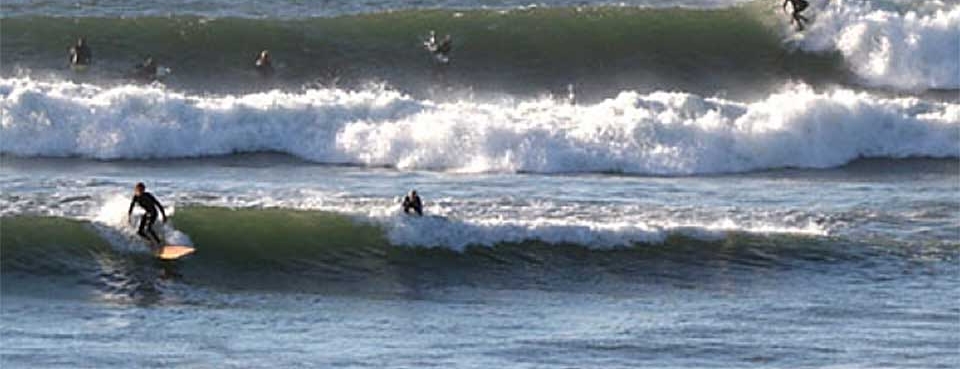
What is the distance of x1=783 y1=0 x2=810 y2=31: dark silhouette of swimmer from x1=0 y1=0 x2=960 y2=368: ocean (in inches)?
6.5

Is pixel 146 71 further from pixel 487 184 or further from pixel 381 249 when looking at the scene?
pixel 381 249

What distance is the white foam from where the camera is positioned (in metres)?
38.8

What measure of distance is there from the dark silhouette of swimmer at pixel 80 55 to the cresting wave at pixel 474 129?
121 cm

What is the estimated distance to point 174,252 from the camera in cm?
2705

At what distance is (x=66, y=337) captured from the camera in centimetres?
2275

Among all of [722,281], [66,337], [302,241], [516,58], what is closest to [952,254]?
A: [722,281]

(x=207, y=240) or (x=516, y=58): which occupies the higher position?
(x=516, y=58)

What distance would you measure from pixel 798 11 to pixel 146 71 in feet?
35.3

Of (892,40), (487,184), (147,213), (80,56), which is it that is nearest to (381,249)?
(147,213)

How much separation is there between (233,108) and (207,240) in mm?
7665

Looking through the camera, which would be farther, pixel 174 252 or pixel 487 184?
pixel 487 184

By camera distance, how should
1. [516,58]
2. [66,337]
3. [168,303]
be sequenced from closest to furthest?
[66,337] → [168,303] → [516,58]

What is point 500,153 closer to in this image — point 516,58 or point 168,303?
point 516,58

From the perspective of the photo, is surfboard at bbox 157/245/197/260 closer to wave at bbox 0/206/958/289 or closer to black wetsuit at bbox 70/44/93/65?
wave at bbox 0/206/958/289
